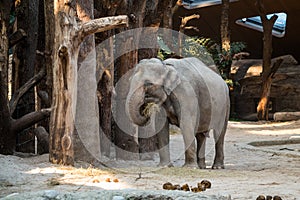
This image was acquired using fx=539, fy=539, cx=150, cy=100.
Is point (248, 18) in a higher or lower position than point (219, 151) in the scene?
higher

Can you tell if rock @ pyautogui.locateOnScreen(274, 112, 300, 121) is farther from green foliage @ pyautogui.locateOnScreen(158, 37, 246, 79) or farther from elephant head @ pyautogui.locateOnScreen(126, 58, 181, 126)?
elephant head @ pyautogui.locateOnScreen(126, 58, 181, 126)

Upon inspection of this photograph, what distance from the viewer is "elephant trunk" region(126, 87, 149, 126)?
658 cm

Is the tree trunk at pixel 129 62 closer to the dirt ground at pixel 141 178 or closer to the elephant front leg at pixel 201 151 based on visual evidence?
the dirt ground at pixel 141 178

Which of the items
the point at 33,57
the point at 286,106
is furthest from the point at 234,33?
the point at 33,57

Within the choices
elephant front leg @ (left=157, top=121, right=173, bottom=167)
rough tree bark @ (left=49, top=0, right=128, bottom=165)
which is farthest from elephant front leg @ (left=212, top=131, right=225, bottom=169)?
rough tree bark @ (left=49, top=0, right=128, bottom=165)

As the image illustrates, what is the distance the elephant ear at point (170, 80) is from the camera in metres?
6.80

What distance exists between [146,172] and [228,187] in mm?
1455

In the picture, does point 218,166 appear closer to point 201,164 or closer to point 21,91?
point 201,164

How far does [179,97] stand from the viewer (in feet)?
22.7

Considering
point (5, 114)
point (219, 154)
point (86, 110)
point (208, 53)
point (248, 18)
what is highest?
point (248, 18)

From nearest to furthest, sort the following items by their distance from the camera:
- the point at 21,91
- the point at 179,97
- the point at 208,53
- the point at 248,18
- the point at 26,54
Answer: the point at 179,97, the point at 21,91, the point at 26,54, the point at 208,53, the point at 248,18

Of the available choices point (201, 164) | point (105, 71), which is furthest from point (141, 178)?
point (105, 71)

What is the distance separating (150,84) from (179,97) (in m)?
0.43

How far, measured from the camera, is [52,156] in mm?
6062
